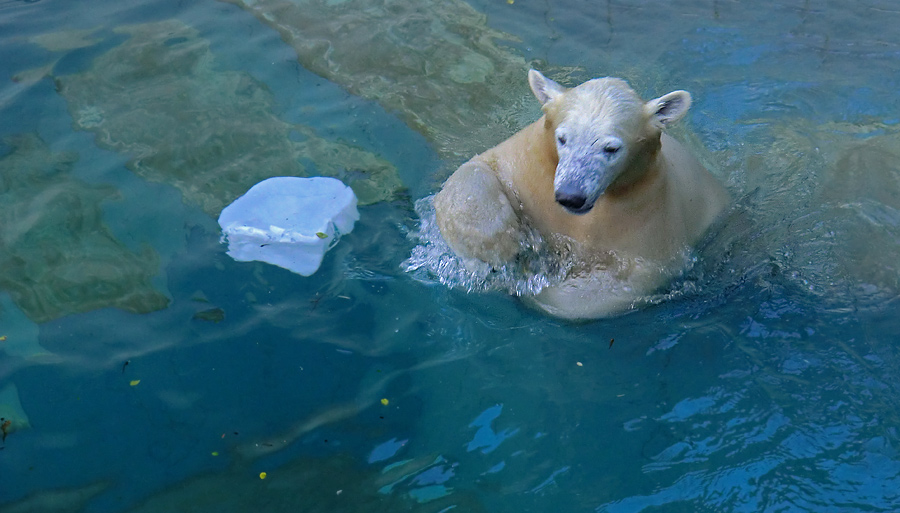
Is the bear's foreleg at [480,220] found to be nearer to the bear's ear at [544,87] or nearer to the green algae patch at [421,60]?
the bear's ear at [544,87]

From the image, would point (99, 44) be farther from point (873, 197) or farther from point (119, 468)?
point (873, 197)

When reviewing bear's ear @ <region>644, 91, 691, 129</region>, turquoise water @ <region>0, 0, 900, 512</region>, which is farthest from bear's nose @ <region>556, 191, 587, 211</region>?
turquoise water @ <region>0, 0, 900, 512</region>

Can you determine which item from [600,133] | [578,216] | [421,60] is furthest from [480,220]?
[421,60]

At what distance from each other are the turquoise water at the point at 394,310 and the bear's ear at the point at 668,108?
100 centimetres

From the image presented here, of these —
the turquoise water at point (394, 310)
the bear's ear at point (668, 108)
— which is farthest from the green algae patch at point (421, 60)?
the bear's ear at point (668, 108)

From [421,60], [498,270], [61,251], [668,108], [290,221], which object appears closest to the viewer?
[668,108]

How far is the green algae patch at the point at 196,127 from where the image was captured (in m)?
4.81

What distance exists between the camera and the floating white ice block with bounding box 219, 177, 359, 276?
4199mm

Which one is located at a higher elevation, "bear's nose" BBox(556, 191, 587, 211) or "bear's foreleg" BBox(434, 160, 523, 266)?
"bear's nose" BBox(556, 191, 587, 211)

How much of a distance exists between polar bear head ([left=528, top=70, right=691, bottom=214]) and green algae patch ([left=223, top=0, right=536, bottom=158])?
1.62 m

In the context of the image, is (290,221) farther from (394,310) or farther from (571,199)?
(571,199)

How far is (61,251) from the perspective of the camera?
4.20 meters

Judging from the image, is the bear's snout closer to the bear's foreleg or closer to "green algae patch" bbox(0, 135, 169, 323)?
the bear's foreleg

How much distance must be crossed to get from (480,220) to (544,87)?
0.75m
